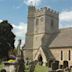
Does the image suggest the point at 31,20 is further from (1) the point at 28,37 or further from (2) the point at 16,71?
(2) the point at 16,71

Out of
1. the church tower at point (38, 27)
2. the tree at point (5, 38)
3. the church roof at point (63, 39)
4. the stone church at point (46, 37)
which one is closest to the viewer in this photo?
the tree at point (5, 38)

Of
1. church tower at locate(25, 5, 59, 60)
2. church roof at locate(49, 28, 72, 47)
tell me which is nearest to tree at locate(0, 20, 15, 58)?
church tower at locate(25, 5, 59, 60)

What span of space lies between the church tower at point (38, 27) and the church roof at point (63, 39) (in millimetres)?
1980

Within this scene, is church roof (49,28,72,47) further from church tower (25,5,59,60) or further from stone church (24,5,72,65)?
church tower (25,5,59,60)

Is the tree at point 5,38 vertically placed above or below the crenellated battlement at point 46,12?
below

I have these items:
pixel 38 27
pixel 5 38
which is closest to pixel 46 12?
pixel 38 27

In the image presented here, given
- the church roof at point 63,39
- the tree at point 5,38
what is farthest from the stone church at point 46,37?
the tree at point 5,38

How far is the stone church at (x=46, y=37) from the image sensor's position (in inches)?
2207

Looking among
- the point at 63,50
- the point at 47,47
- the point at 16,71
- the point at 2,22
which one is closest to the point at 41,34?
the point at 47,47

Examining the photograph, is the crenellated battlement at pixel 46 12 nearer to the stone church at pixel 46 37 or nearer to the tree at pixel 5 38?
the stone church at pixel 46 37

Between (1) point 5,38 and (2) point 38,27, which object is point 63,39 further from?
(1) point 5,38

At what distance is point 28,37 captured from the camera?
2466 inches

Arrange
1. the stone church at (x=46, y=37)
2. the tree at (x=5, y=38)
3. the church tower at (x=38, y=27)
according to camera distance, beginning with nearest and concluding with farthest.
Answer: the tree at (x=5, y=38), the stone church at (x=46, y=37), the church tower at (x=38, y=27)

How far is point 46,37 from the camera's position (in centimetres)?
5988
